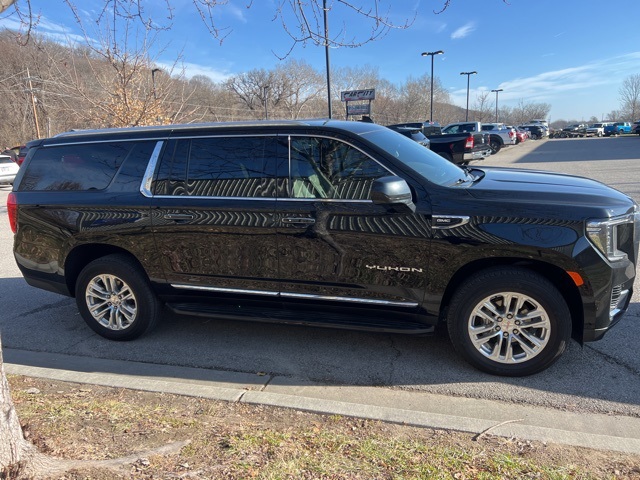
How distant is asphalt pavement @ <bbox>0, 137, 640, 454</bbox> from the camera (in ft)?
9.89

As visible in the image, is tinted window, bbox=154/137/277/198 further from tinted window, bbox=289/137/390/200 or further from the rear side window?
the rear side window

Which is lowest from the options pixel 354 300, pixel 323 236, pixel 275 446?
pixel 275 446

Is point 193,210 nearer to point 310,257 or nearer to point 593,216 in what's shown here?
point 310,257

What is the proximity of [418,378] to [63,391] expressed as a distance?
2660 mm

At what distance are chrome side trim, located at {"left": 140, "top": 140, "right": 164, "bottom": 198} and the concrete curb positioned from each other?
1.51 metres

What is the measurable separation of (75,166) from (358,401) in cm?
334

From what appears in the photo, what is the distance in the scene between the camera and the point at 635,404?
316cm

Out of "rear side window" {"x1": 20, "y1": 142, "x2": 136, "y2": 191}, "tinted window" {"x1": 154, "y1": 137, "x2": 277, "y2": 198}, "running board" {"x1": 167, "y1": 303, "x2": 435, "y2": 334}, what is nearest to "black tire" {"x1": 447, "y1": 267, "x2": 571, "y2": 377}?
"running board" {"x1": 167, "y1": 303, "x2": 435, "y2": 334}

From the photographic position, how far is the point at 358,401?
331 centimetres

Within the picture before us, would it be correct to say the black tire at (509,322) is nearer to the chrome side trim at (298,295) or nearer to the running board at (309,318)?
the running board at (309,318)

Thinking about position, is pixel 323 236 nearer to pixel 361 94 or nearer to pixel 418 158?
pixel 418 158

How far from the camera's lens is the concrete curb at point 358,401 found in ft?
9.19

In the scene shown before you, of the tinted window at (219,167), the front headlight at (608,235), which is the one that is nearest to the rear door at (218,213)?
the tinted window at (219,167)

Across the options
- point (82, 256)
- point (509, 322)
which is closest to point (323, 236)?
point (509, 322)
